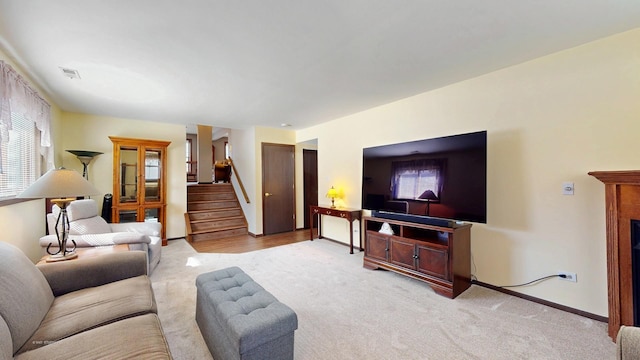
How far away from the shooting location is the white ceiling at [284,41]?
170 centimetres

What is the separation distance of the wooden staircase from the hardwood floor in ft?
0.85

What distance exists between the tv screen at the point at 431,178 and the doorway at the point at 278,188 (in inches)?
102

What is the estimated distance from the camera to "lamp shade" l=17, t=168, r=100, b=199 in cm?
191

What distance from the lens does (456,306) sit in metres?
2.38

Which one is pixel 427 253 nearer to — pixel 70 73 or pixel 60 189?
pixel 60 189

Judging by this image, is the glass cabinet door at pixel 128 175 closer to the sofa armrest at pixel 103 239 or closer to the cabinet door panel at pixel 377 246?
the sofa armrest at pixel 103 239

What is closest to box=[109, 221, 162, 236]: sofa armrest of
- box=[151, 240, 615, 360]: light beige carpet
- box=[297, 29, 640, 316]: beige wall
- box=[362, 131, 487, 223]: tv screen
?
box=[151, 240, 615, 360]: light beige carpet

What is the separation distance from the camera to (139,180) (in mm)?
4492

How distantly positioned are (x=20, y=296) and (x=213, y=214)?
4.62 meters

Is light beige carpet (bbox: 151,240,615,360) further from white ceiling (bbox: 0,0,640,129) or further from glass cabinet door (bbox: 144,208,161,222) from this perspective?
white ceiling (bbox: 0,0,640,129)

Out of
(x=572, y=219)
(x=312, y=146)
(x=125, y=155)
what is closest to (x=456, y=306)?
(x=572, y=219)

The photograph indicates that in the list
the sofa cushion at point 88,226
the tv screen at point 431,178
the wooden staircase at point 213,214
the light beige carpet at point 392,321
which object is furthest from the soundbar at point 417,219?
the sofa cushion at point 88,226

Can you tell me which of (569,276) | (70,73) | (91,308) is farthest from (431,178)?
(70,73)

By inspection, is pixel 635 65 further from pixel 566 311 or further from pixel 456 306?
pixel 456 306
